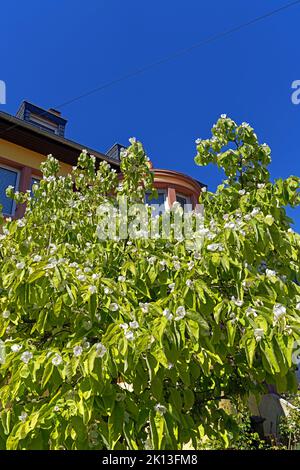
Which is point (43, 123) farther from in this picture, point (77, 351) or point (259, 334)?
point (259, 334)

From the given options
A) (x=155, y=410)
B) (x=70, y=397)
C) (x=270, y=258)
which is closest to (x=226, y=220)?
(x=270, y=258)

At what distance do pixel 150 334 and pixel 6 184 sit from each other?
875 cm

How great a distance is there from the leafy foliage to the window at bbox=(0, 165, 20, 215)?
21.8ft

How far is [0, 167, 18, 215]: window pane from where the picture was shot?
8.95 m

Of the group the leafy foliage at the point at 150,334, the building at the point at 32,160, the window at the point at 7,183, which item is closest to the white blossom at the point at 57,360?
the leafy foliage at the point at 150,334

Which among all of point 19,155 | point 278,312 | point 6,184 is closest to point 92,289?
point 278,312

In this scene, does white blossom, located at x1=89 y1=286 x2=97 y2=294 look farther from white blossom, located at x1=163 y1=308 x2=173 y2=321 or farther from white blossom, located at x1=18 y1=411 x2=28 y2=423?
white blossom, located at x1=18 y1=411 x2=28 y2=423

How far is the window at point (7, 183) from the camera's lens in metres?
8.95

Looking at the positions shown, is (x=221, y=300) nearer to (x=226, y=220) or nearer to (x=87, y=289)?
(x=226, y=220)

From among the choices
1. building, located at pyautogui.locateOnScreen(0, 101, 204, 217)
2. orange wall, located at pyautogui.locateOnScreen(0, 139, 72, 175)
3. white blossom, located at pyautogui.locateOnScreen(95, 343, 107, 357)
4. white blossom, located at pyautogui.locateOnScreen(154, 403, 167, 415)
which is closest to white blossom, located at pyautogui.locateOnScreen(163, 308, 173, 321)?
white blossom, located at pyautogui.locateOnScreen(95, 343, 107, 357)

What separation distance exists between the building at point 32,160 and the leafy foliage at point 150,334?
20.2 ft

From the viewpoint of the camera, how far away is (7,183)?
923cm

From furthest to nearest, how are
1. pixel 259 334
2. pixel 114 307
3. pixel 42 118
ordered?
pixel 42 118 → pixel 114 307 → pixel 259 334

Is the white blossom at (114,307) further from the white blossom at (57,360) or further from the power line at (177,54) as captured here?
the power line at (177,54)
